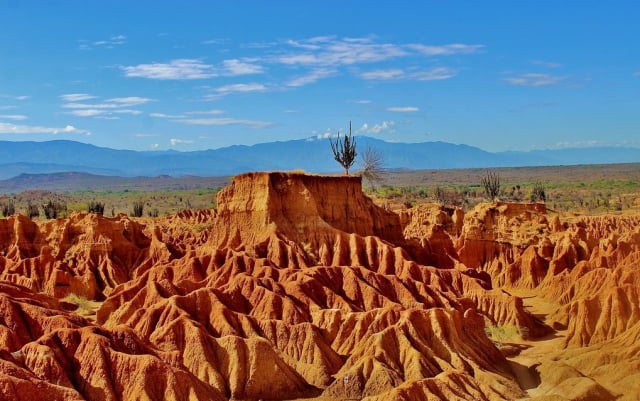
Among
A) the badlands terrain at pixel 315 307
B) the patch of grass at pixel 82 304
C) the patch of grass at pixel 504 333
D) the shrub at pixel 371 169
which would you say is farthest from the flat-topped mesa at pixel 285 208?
the shrub at pixel 371 169

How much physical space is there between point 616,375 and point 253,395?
73.9ft

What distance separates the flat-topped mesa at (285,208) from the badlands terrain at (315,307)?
15 cm

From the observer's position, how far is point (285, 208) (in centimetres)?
7662

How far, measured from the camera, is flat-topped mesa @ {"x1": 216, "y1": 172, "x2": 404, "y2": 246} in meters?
75.6

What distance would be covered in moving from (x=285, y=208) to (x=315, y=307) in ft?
60.3

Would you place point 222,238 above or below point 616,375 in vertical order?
above

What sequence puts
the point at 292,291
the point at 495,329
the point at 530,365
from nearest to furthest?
the point at 530,365
the point at 292,291
the point at 495,329

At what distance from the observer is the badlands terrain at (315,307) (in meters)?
42.5

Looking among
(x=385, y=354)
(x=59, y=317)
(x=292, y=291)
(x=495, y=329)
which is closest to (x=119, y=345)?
(x=59, y=317)

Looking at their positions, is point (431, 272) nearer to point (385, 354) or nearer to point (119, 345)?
point (385, 354)

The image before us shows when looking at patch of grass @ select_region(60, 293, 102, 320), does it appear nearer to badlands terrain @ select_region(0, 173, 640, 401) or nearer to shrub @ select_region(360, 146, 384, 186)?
badlands terrain @ select_region(0, 173, 640, 401)

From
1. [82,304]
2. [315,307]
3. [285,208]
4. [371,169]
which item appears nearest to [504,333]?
[315,307]

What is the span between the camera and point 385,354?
49.7 metres

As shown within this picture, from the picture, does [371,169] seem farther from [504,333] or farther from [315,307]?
[315,307]
